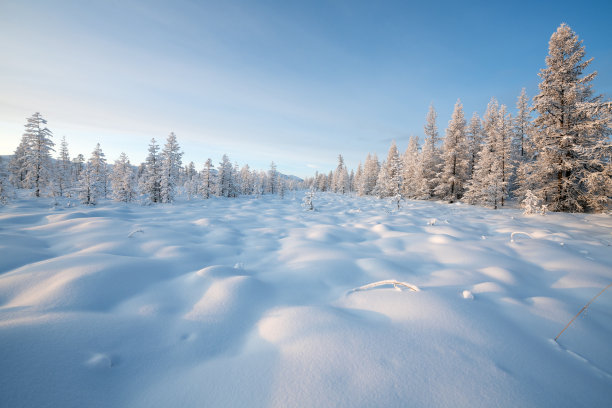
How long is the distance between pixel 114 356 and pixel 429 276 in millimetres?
4373

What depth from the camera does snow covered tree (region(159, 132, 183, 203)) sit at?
24453mm

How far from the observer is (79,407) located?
1.37 metres

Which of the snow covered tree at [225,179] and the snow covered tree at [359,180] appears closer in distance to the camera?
the snow covered tree at [225,179]

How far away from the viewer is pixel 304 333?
81.9 inches

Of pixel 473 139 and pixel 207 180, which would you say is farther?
pixel 207 180

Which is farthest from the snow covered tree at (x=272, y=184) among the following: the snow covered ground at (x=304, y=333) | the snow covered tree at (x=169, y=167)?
the snow covered ground at (x=304, y=333)

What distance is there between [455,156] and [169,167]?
1323 inches

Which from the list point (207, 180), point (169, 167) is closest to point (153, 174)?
point (169, 167)

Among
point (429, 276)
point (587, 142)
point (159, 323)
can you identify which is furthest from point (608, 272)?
point (587, 142)

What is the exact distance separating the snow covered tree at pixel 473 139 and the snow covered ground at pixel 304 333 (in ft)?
81.0

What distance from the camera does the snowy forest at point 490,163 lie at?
1207 cm

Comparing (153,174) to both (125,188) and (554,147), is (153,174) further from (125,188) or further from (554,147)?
(554,147)

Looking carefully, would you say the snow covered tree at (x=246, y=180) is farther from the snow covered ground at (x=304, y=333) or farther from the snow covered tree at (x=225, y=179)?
the snow covered ground at (x=304, y=333)

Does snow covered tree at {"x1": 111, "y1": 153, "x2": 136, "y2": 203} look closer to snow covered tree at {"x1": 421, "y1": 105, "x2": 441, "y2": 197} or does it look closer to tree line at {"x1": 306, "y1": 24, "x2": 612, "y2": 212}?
tree line at {"x1": 306, "y1": 24, "x2": 612, "y2": 212}
